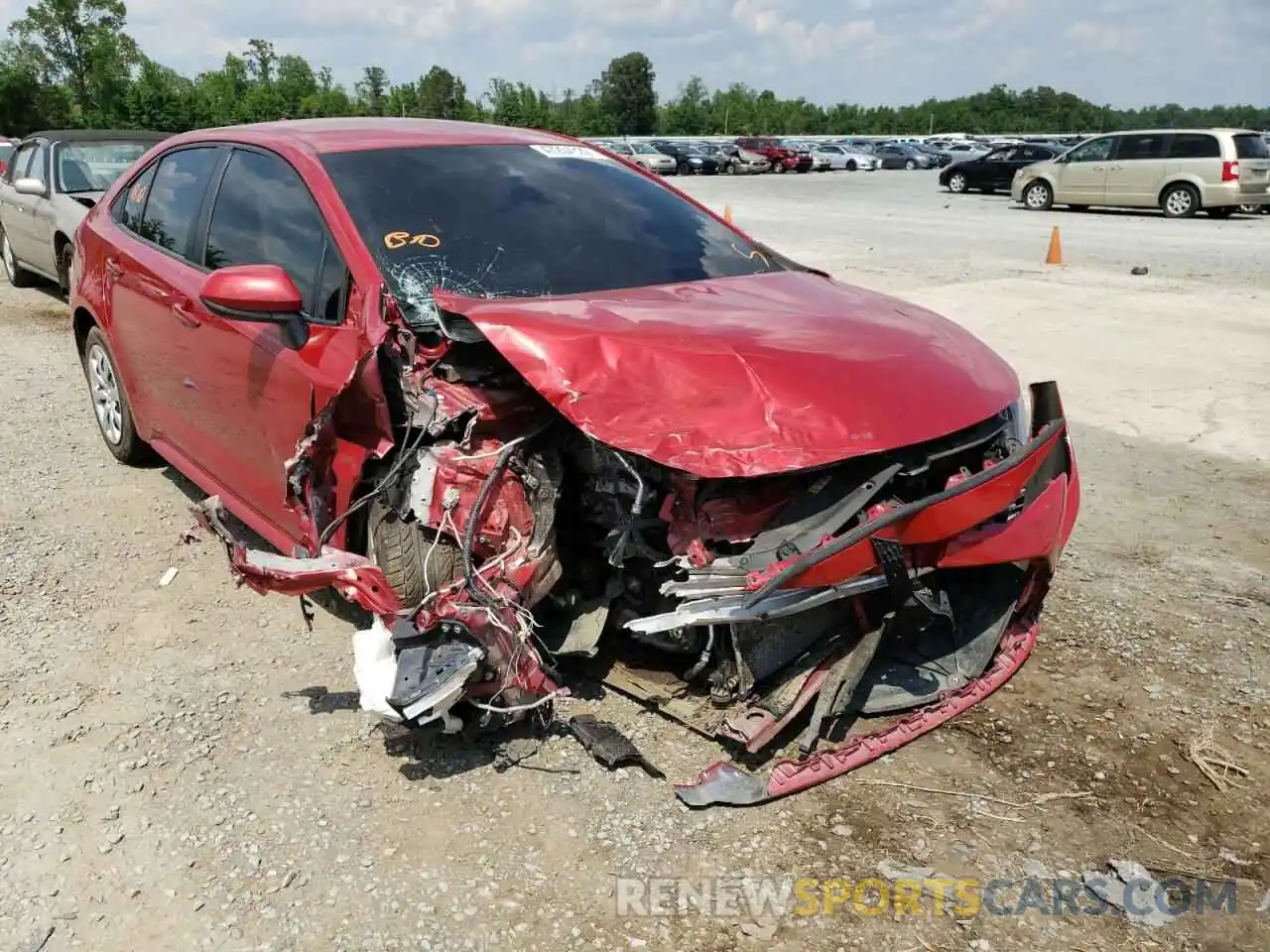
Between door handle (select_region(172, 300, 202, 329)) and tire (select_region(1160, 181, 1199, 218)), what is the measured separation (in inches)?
796

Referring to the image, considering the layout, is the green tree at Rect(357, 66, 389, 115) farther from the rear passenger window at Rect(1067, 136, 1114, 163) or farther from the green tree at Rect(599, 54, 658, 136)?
the rear passenger window at Rect(1067, 136, 1114, 163)

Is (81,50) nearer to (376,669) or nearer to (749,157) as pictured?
(749,157)

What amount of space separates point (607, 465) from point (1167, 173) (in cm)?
2040

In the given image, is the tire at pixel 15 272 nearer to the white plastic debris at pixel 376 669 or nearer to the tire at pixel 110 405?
the tire at pixel 110 405

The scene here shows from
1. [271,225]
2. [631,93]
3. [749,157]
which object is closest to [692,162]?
[749,157]

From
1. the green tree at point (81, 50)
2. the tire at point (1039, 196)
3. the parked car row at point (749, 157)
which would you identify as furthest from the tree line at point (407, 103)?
the tire at point (1039, 196)

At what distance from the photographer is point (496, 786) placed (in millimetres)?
2881

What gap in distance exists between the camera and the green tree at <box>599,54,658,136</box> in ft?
305

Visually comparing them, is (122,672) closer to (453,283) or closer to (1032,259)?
(453,283)

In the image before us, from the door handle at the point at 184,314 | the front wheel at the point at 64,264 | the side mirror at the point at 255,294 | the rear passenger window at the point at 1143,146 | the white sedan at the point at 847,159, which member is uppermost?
the white sedan at the point at 847,159

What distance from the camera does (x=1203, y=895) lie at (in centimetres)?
250

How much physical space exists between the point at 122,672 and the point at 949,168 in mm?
29080

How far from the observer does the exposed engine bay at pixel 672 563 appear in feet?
8.90

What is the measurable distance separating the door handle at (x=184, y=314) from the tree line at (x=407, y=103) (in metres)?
51.7
